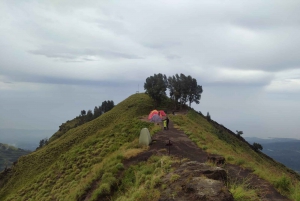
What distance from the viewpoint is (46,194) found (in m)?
21.4

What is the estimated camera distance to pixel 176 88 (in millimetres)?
60094

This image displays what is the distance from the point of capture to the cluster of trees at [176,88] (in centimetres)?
5734

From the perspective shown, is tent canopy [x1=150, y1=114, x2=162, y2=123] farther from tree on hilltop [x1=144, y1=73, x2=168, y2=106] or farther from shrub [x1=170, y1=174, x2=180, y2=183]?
tree on hilltop [x1=144, y1=73, x2=168, y2=106]

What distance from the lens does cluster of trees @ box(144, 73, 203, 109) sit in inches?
2258

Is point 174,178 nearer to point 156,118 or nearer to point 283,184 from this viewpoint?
point 283,184

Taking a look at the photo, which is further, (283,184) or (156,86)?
(156,86)

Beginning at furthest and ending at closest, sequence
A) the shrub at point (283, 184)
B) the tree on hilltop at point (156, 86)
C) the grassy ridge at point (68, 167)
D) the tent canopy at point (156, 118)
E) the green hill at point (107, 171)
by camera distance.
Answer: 1. the tree on hilltop at point (156, 86)
2. the tent canopy at point (156, 118)
3. the grassy ridge at point (68, 167)
4. the green hill at point (107, 171)
5. the shrub at point (283, 184)

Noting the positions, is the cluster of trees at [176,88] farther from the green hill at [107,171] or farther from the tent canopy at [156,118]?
the tent canopy at [156,118]

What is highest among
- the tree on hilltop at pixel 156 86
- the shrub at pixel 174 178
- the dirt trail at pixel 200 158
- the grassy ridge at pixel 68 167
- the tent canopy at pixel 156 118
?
the tree on hilltop at pixel 156 86

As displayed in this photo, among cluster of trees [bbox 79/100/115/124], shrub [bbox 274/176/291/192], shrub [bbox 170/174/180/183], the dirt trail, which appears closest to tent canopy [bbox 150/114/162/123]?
the dirt trail

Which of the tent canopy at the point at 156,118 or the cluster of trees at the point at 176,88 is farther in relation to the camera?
the cluster of trees at the point at 176,88

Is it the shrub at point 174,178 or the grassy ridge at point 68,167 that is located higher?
the shrub at point 174,178

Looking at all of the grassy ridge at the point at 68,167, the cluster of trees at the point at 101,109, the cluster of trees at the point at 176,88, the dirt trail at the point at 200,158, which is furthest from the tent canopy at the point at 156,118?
the cluster of trees at the point at 101,109

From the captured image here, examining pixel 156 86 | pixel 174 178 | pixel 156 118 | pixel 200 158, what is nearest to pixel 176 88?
pixel 156 86
